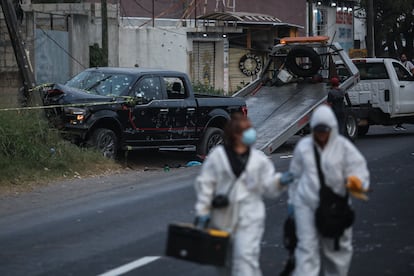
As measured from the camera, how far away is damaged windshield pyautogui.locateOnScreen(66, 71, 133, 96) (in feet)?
56.3

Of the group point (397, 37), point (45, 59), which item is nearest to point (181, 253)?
point (45, 59)

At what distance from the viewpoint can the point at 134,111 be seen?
55.7 feet

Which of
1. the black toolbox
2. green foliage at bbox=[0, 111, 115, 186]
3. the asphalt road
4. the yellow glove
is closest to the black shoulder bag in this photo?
the yellow glove

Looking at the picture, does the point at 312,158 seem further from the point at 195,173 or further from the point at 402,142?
the point at 402,142

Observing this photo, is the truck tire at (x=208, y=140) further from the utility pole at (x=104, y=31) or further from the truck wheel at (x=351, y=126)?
the utility pole at (x=104, y=31)

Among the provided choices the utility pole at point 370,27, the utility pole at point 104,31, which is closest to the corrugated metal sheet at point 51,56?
the utility pole at point 104,31

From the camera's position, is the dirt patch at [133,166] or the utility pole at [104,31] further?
the utility pole at [104,31]

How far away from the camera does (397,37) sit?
47719 mm

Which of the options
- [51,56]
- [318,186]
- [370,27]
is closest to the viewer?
[318,186]

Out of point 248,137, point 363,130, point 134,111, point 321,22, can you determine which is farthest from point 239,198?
point 321,22

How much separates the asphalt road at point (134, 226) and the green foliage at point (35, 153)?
48cm

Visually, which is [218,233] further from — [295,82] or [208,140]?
[295,82]

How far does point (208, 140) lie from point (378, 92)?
7287mm

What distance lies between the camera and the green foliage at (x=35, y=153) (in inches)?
586
